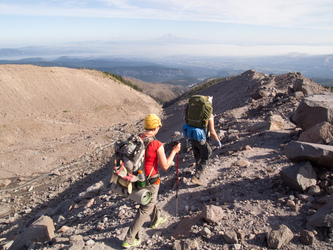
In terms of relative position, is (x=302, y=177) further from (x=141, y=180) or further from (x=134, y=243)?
(x=134, y=243)

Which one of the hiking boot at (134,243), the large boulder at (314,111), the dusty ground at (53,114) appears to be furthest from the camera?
the dusty ground at (53,114)

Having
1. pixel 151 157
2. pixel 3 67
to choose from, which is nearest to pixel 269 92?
pixel 151 157

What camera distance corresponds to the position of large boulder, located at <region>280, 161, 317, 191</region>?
4508 mm

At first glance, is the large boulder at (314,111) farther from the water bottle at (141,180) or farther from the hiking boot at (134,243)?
the hiking boot at (134,243)

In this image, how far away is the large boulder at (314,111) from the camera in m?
6.79

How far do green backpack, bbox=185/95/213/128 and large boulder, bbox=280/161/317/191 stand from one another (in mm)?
2155

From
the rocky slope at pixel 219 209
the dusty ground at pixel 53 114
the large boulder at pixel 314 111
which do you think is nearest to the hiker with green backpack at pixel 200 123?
the rocky slope at pixel 219 209

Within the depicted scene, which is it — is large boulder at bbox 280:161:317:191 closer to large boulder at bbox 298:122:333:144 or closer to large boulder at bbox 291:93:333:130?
large boulder at bbox 298:122:333:144

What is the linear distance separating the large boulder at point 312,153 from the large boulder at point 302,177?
5.7 inches

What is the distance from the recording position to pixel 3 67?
28.8 metres

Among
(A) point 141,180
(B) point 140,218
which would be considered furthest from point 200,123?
(B) point 140,218

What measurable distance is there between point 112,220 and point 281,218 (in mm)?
3716

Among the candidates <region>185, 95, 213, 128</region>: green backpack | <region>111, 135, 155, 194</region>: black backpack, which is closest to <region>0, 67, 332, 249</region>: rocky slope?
<region>111, 135, 155, 194</region>: black backpack

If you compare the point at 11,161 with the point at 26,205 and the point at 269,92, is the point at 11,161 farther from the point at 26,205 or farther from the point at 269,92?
the point at 269,92
